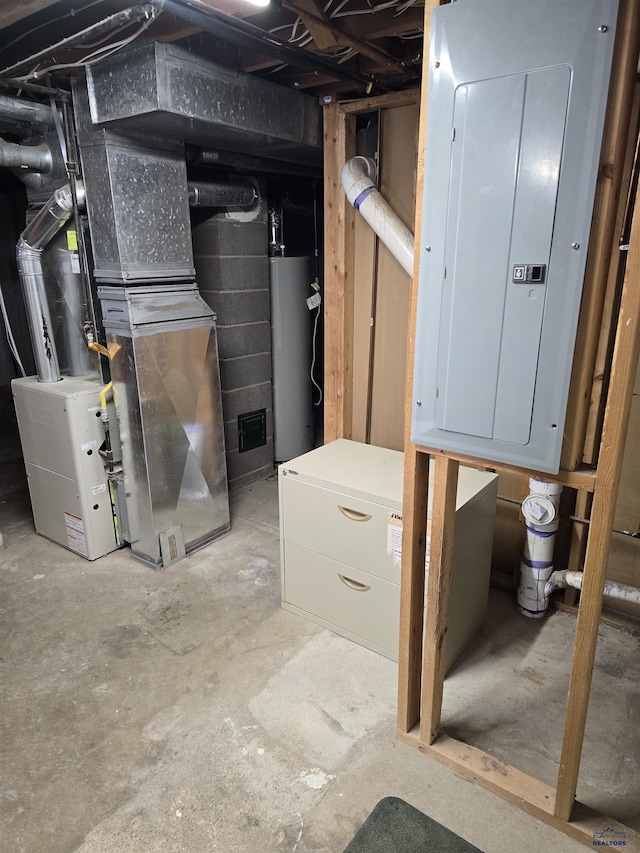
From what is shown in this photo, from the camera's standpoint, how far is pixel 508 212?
45.4 inches

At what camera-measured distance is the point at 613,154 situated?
1.05 metres

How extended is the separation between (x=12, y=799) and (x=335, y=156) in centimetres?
Answer: 264

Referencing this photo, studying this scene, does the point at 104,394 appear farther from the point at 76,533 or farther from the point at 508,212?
the point at 508,212

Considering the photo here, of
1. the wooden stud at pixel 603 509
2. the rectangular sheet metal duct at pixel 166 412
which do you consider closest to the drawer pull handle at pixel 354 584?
the wooden stud at pixel 603 509

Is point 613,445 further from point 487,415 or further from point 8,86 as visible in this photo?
point 8,86

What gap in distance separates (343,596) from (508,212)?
1.53 m

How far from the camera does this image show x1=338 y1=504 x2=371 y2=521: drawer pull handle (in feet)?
6.59

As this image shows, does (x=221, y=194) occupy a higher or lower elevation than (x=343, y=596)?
higher

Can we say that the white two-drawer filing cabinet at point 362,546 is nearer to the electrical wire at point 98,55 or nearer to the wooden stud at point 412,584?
the wooden stud at point 412,584

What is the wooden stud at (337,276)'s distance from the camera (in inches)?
97.3

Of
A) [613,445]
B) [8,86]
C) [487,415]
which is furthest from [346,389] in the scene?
[8,86]

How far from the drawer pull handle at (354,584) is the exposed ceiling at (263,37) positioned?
6.31 feet

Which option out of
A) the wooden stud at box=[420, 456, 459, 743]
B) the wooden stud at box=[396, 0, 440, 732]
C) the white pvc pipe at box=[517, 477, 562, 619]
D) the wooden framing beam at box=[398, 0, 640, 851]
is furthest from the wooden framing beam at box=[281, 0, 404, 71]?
the white pvc pipe at box=[517, 477, 562, 619]

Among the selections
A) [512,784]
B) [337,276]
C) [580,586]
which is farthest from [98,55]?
[512,784]
